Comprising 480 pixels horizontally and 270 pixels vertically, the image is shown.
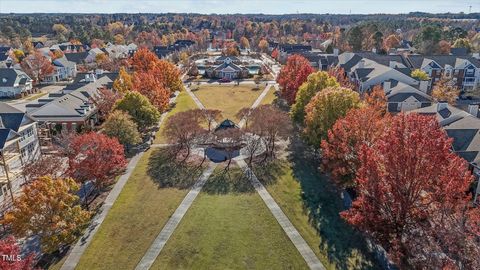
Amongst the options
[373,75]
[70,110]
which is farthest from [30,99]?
[373,75]

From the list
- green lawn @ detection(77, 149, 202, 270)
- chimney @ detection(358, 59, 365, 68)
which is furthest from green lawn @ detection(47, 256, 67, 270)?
chimney @ detection(358, 59, 365, 68)

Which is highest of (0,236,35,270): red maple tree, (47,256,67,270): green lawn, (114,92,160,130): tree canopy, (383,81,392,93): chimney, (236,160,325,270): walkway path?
(383,81,392,93): chimney

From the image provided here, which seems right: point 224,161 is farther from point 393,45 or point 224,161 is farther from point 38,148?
point 393,45

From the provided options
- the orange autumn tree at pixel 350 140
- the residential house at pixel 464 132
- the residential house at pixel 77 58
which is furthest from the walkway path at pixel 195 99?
the residential house at pixel 77 58

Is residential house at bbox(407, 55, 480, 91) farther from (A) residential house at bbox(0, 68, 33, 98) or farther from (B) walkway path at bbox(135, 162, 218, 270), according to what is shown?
(A) residential house at bbox(0, 68, 33, 98)

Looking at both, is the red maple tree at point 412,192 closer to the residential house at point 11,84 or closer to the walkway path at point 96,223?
the walkway path at point 96,223
